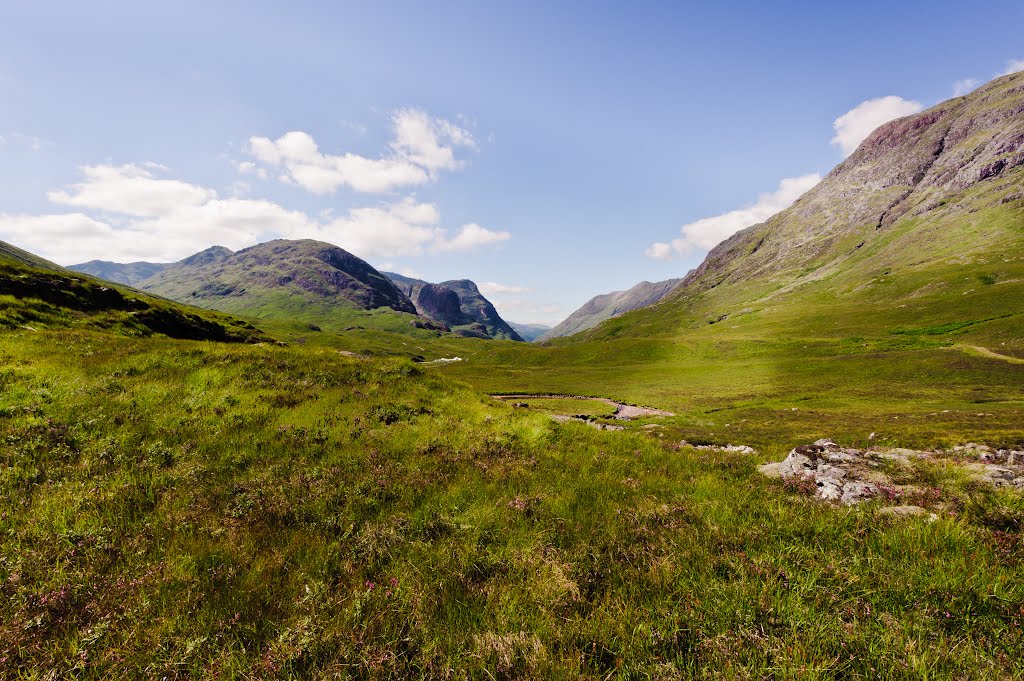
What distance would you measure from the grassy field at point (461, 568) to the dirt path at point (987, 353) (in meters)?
76.8

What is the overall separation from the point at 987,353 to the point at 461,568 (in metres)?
93.0

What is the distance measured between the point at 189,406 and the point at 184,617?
9492 millimetres

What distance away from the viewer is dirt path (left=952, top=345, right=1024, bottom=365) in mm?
53787

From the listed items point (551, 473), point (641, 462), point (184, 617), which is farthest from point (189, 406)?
point (641, 462)

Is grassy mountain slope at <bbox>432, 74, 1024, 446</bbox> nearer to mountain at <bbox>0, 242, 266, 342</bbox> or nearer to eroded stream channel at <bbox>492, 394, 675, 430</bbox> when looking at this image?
eroded stream channel at <bbox>492, 394, 675, 430</bbox>

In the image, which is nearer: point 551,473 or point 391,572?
point 391,572

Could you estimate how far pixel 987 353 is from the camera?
60281 mm

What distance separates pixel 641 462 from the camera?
9.30 m

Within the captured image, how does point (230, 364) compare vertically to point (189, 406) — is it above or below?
above

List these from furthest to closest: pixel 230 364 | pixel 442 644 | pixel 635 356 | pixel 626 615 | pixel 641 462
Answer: pixel 635 356, pixel 230 364, pixel 641 462, pixel 626 615, pixel 442 644

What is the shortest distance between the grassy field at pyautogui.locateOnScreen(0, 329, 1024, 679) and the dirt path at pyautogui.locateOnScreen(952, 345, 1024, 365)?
76848mm

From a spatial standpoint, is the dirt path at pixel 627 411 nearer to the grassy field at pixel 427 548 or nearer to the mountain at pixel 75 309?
the mountain at pixel 75 309

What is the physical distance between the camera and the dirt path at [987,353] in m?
53.8

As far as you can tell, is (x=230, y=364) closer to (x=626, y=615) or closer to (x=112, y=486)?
(x=112, y=486)
